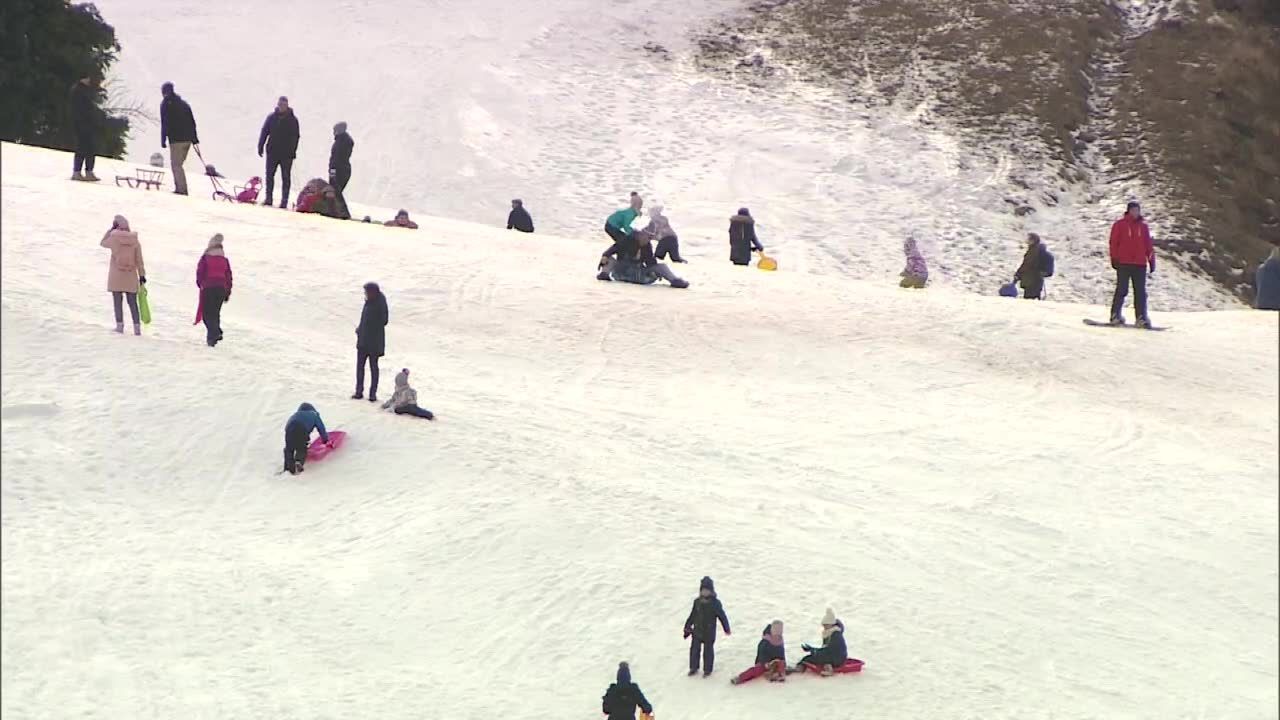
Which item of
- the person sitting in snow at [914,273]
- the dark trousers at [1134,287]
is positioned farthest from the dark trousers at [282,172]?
the dark trousers at [1134,287]

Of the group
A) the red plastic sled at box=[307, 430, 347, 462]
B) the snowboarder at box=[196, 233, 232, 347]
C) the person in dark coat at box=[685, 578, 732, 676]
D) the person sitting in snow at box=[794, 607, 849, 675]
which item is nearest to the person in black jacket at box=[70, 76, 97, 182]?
the snowboarder at box=[196, 233, 232, 347]

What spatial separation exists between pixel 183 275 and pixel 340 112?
17148 mm

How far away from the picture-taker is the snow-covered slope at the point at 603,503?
13.5m

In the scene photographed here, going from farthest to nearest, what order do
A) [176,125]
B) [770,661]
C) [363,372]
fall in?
[176,125] < [363,372] < [770,661]

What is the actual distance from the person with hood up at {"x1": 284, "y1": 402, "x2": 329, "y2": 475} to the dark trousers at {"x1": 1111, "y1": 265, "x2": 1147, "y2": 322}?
1037 centimetres

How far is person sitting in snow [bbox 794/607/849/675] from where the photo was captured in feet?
44.6

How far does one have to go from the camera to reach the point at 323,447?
16.4 metres

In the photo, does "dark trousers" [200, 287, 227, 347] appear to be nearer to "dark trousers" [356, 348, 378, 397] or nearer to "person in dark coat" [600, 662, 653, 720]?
"dark trousers" [356, 348, 378, 397]

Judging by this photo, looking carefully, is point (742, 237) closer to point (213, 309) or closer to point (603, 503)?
point (213, 309)

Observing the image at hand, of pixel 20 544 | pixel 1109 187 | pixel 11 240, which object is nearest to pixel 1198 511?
pixel 20 544

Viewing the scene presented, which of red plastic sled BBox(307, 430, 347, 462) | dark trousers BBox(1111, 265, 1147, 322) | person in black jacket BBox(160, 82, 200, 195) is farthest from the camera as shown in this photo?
person in black jacket BBox(160, 82, 200, 195)

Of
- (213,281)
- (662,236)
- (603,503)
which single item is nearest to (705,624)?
(603,503)

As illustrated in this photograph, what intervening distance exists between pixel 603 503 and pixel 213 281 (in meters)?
5.14

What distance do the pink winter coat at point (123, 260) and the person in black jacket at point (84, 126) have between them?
23.1 ft
